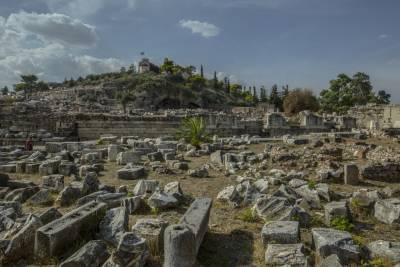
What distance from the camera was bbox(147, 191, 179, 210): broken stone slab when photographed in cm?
669

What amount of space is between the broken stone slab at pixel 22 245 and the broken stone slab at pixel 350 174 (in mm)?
7587

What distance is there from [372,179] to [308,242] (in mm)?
5821

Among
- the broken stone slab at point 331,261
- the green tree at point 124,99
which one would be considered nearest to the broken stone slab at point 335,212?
the broken stone slab at point 331,261

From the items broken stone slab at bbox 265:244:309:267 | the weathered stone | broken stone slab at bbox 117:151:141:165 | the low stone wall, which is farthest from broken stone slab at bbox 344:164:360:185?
broken stone slab at bbox 117:151:141:165

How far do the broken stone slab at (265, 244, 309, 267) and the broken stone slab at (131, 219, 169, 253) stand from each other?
4.55ft

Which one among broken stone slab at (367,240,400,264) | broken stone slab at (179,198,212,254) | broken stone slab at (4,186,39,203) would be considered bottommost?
broken stone slab at (367,240,400,264)

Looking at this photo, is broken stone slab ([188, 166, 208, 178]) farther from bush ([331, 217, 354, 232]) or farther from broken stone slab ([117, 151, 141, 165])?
bush ([331, 217, 354, 232])

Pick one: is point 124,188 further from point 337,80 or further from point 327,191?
point 337,80

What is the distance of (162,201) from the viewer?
674cm

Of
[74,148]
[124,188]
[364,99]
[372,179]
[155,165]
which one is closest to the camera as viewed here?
[124,188]

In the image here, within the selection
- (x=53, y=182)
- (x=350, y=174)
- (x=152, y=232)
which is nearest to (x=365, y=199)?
(x=350, y=174)

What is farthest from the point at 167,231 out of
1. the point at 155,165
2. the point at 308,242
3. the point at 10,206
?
the point at 155,165

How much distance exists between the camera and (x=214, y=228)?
5.88 metres

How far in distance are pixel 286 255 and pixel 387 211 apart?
292cm
